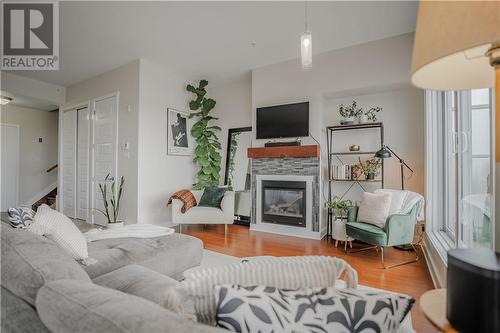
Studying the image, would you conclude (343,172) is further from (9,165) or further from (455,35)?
(9,165)

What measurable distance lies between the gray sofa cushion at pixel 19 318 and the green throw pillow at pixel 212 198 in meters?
3.57

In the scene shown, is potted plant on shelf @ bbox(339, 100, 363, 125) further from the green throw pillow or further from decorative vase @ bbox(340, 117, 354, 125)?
the green throw pillow

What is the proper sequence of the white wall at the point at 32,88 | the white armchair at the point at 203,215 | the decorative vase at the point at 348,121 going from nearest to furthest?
1. the decorative vase at the point at 348,121
2. the white armchair at the point at 203,215
3. the white wall at the point at 32,88

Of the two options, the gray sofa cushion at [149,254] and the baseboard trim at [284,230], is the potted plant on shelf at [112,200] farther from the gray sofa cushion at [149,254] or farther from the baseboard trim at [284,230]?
the gray sofa cushion at [149,254]

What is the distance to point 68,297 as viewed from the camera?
61 cm

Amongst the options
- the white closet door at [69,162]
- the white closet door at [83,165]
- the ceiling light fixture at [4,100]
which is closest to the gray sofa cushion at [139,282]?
the white closet door at [83,165]

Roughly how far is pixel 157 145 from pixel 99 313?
163 inches

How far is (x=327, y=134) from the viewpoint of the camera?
4133 millimetres

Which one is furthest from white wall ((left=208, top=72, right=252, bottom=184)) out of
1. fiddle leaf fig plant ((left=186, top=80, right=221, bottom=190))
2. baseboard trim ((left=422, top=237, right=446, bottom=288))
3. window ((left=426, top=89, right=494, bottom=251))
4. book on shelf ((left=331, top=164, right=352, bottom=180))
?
baseboard trim ((left=422, top=237, right=446, bottom=288))

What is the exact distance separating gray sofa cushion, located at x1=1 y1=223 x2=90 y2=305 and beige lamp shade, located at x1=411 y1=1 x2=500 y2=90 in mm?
1159

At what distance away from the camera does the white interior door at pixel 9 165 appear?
580 centimetres

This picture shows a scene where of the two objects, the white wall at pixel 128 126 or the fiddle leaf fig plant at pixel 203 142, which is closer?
the white wall at pixel 128 126

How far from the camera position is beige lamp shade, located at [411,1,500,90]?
1.64 ft

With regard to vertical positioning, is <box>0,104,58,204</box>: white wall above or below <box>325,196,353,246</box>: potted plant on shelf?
above
